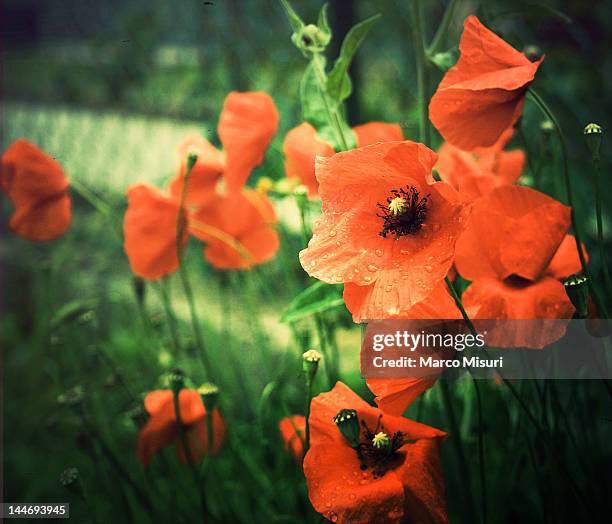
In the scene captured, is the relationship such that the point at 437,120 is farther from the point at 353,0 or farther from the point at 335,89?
the point at 353,0

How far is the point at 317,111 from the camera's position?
0.46m

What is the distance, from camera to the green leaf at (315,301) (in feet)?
1.40

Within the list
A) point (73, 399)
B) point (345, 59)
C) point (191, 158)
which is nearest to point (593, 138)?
point (345, 59)

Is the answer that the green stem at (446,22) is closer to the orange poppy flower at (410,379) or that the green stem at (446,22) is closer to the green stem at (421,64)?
the green stem at (421,64)

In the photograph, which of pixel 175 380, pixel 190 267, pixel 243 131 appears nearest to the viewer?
pixel 175 380

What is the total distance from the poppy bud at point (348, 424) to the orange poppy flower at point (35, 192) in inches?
14.0

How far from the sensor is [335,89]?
44 cm

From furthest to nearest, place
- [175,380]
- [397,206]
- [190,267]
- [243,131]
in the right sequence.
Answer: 1. [190,267]
2. [243,131]
3. [175,380]
4. [397,206]

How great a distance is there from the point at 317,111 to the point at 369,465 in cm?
24

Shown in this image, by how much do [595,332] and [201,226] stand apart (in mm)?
342

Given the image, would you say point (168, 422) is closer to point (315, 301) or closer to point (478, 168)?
point (315, 301)

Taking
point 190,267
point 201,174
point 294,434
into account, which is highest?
point 201,174

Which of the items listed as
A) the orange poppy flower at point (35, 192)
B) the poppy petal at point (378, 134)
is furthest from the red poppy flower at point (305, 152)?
the orange poppy flower at point (35, 192)

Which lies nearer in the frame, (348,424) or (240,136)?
(348,424)
